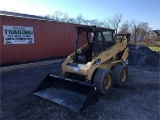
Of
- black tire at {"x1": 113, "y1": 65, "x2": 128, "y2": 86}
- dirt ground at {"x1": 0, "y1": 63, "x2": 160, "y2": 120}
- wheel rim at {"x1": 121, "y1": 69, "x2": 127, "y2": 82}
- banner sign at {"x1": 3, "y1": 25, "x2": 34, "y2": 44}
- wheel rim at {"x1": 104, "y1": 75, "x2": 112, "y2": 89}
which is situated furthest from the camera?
banner sign at {"x1": 3, "y1": 25, "x2": 34, "y2": 44}

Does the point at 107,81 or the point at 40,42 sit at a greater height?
the point at 40,42

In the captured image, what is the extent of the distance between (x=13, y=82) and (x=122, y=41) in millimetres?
4889

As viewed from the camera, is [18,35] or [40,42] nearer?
[18,35]

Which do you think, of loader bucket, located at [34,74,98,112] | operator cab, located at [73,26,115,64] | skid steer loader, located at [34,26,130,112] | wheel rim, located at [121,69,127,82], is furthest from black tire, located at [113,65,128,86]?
loader bucket, located at [34,74,98,112]

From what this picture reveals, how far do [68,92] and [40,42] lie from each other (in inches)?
256

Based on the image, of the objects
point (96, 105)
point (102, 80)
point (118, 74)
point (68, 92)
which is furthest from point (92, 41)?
point (96, 105)

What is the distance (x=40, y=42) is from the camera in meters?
11.4

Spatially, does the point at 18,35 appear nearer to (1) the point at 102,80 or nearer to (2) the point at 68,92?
(2) the point at 68,92

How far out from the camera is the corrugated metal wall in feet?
32.0

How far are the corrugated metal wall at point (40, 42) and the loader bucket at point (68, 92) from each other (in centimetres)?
466

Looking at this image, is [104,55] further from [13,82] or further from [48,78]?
[13,82]

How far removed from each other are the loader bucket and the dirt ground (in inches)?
6.4

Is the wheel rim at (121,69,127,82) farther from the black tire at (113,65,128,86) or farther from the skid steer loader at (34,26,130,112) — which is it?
the black tire at (113,65,128,86)

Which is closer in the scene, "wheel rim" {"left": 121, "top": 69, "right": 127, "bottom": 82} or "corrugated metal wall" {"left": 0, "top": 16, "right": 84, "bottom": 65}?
"wheel rim" {"left": 121, "top": 69, "right": 127, "bottom": 82}
